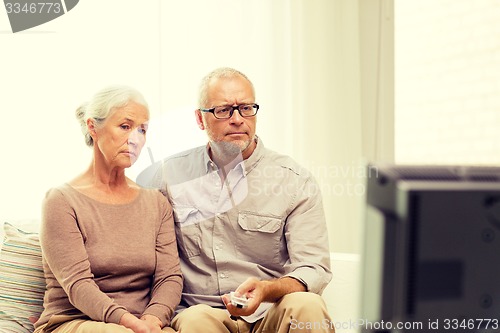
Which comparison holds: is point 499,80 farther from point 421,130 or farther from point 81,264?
point 81,264

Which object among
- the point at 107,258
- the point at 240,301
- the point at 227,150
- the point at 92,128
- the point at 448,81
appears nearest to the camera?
the point at 240,301

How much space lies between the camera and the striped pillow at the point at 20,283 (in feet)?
6.91

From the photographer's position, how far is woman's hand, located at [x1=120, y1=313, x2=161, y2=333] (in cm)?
180

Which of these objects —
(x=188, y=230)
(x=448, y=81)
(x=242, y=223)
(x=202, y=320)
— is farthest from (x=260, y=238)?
(x=448, y=81)

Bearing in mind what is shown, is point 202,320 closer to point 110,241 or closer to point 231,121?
point 110,241

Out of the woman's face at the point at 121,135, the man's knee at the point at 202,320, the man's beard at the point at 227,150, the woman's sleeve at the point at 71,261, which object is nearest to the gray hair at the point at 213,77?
the man's beard at the point at 227,150

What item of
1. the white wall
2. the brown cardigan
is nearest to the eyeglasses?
the brown cardigan

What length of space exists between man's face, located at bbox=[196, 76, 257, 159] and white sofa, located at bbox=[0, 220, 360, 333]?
1.92 feet

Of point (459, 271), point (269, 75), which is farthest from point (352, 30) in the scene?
point (459, 271)

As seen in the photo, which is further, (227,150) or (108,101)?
(227,150)

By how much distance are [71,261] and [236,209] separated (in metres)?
0.55

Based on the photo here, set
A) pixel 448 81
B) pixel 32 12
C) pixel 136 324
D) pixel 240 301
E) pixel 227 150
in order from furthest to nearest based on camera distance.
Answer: pixel 448 81
pixel 32 12
pixel 227 150
pixel 136 324
pixel 240 301

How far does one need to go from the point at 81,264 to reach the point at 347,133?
179 cm

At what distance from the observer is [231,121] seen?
2.10m
